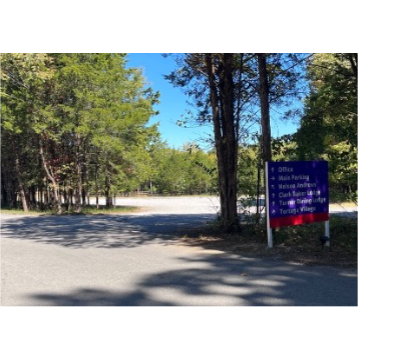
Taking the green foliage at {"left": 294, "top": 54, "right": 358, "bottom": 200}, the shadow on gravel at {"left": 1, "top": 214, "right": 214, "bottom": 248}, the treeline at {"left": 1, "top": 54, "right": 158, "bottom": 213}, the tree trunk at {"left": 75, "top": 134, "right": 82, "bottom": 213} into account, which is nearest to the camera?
the green foliage at {"left": 294, "top": 54, "right": 358, "bottom": 200}

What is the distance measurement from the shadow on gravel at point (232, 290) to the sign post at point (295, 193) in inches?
60.5

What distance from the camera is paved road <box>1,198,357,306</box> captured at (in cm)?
488

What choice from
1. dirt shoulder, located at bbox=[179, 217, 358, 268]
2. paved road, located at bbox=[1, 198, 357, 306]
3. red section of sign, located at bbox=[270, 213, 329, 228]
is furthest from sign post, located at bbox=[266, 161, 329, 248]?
paved road, located at bbox=[1, 198, 357, 306]

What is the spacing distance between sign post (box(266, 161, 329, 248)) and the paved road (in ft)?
3.56

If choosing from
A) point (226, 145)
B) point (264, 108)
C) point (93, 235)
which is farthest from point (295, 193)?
point (93, 235)

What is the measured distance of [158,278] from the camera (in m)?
5.95

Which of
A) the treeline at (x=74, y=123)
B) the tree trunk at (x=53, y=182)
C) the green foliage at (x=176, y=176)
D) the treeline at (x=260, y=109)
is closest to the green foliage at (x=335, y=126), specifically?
the treeline at (x=260, y=109)

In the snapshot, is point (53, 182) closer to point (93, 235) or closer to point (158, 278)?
point (93, 235)

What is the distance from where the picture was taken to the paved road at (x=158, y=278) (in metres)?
4.88

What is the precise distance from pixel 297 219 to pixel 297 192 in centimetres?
55

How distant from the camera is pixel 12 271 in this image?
6746 mm

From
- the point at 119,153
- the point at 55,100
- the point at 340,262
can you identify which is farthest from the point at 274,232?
the point at 55,100

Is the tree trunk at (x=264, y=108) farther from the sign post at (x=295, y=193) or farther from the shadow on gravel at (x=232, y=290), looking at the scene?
the shadow on gravel at (x=232, y=290)

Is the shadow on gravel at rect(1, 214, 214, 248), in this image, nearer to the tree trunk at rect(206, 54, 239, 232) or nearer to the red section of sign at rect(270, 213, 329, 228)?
the tree trunk at rect(206, 54, 239, 232)
